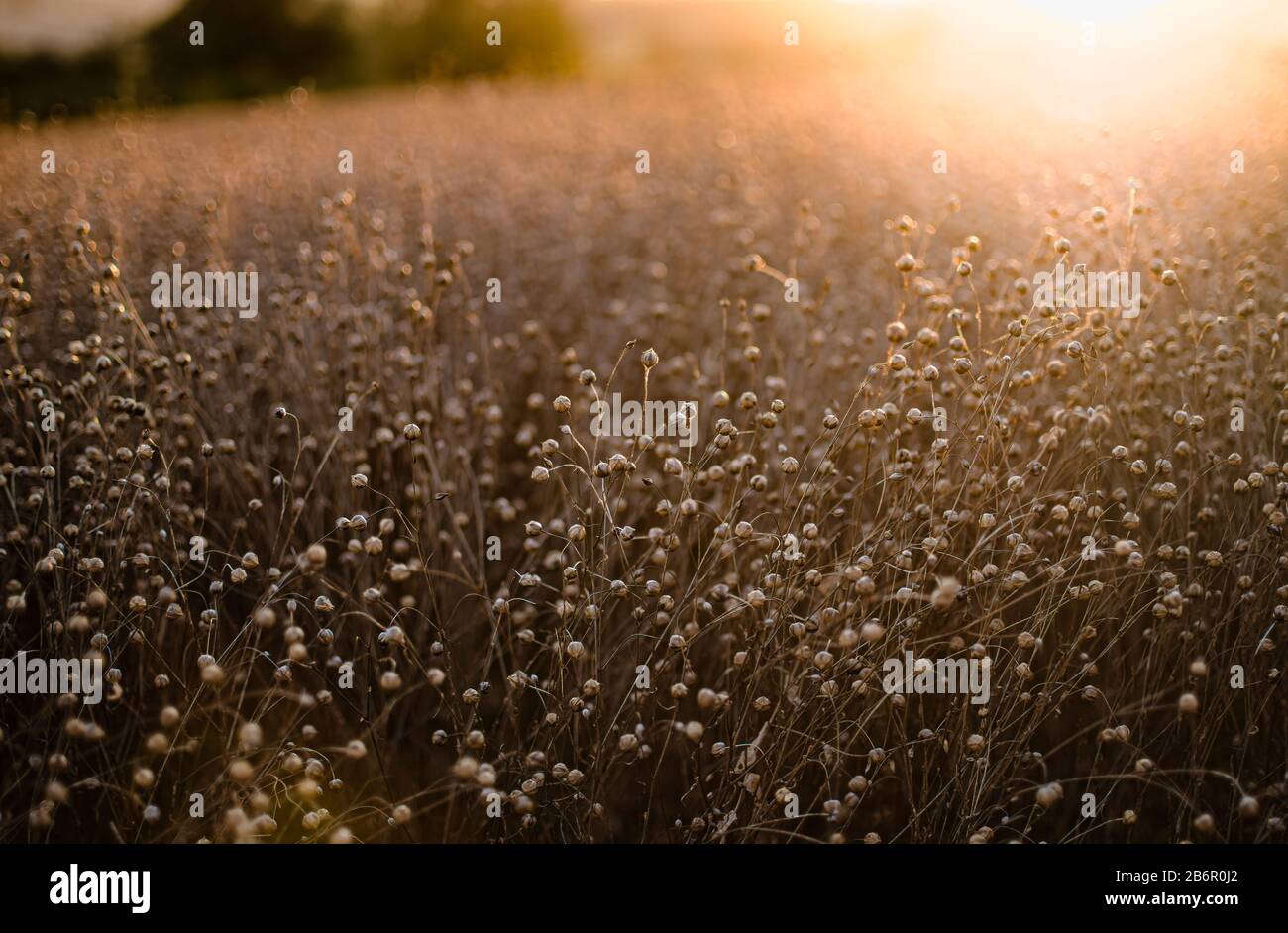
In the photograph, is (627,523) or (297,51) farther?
(297,51)

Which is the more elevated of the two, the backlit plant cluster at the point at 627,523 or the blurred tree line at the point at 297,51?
the blurred tree line at the point at 297,51

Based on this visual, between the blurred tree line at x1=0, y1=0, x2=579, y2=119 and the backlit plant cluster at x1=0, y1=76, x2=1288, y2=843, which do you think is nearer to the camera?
the backlit plant cluster at x1=0, y1=76, x2=1288, y2=843

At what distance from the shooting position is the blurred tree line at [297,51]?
16453 mm

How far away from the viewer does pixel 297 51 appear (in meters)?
20.2

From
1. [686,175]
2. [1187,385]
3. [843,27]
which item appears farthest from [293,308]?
[843,27]

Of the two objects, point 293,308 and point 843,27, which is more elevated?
point 843,27

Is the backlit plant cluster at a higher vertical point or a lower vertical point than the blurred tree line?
lower

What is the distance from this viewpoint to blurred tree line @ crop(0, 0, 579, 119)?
16.5m

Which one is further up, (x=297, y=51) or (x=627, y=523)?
(x=297, y=51)

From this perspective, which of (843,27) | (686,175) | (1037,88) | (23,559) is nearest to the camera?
(23,559)

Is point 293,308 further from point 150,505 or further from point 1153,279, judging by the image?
point 1153,279

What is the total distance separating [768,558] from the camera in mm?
2510

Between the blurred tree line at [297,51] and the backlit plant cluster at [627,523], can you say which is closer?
the backlit plant cluster at [627,523]

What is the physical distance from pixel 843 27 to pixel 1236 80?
12.2 m
